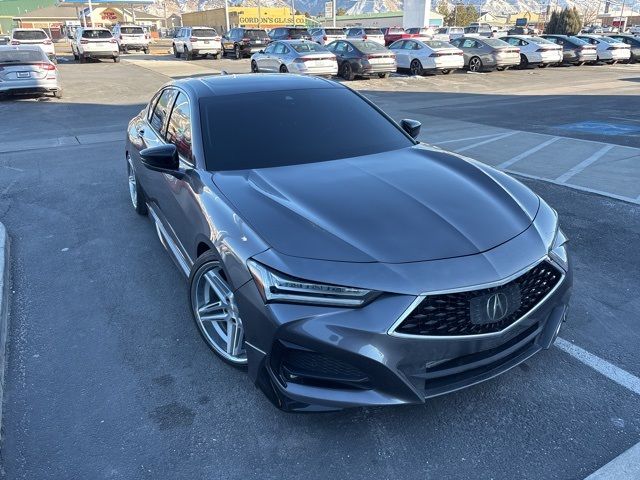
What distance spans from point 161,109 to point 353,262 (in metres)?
3.13

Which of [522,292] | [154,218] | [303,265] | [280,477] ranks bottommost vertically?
[280,477]

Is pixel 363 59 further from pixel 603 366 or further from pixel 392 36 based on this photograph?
pixel 392 36

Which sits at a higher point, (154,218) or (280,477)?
(154,218)

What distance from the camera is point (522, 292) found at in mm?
2555

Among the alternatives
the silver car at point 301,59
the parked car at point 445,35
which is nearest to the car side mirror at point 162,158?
the silver car at point 301,59

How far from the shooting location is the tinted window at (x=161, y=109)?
4574mm

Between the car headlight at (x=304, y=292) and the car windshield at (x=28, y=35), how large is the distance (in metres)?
31.8

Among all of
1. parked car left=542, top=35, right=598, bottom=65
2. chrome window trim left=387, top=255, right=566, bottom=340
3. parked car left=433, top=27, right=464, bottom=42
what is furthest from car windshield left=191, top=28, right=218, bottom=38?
chrome window trim left=387, top=255, right=566, bottom=340

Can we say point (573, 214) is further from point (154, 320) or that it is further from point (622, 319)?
point (154, 320)

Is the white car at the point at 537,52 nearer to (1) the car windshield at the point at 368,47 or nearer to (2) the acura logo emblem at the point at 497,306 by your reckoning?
(1) the car windshield at the point at 368,47

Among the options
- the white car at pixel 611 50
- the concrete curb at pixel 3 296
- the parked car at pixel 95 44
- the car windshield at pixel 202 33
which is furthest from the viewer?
the car windshield at pixel 202 33

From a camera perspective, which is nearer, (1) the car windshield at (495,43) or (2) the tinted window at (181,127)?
(2) the tinted window at (181,127)

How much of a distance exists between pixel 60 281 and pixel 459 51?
68.5ft

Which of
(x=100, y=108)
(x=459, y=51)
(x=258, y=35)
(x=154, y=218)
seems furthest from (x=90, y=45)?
(x=154, y=218)
